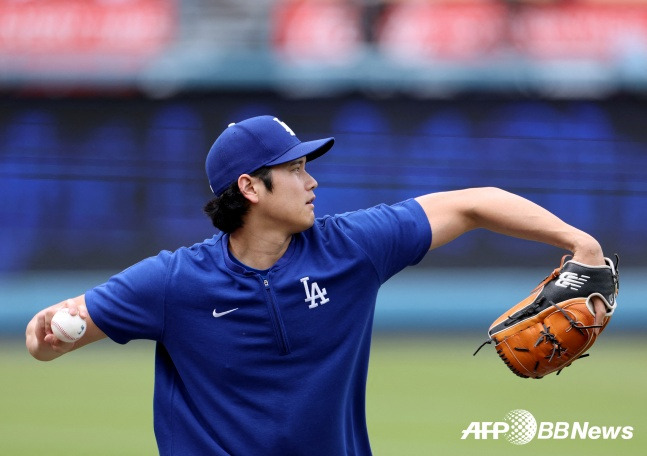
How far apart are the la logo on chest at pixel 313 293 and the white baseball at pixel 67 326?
713 millimetres

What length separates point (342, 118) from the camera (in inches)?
588

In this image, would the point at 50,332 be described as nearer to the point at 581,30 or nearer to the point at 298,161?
the point at 298,161

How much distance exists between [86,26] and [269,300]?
11126 millimetres

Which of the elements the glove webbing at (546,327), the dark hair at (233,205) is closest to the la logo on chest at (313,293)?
the dark hair at (233,205)

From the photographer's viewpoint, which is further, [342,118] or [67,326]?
[342,118]

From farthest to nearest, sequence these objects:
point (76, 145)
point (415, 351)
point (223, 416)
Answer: point (76, 145), point (415, 351), point (223, 416)

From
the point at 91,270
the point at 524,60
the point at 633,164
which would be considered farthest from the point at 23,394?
the point at 633,164

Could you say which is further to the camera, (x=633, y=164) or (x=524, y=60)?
(x=633, y=164)

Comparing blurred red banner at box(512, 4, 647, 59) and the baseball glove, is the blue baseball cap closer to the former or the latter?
the baseball glove

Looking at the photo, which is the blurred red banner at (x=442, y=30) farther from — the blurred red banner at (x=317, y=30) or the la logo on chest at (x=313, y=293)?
the la logo on chest at (x=313, y=293)

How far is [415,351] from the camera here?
11.6m

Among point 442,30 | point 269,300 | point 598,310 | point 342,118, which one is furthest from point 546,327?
point 342,118

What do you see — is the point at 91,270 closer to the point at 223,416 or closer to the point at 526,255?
the point at 526,255

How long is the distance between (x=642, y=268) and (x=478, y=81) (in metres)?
3.33
